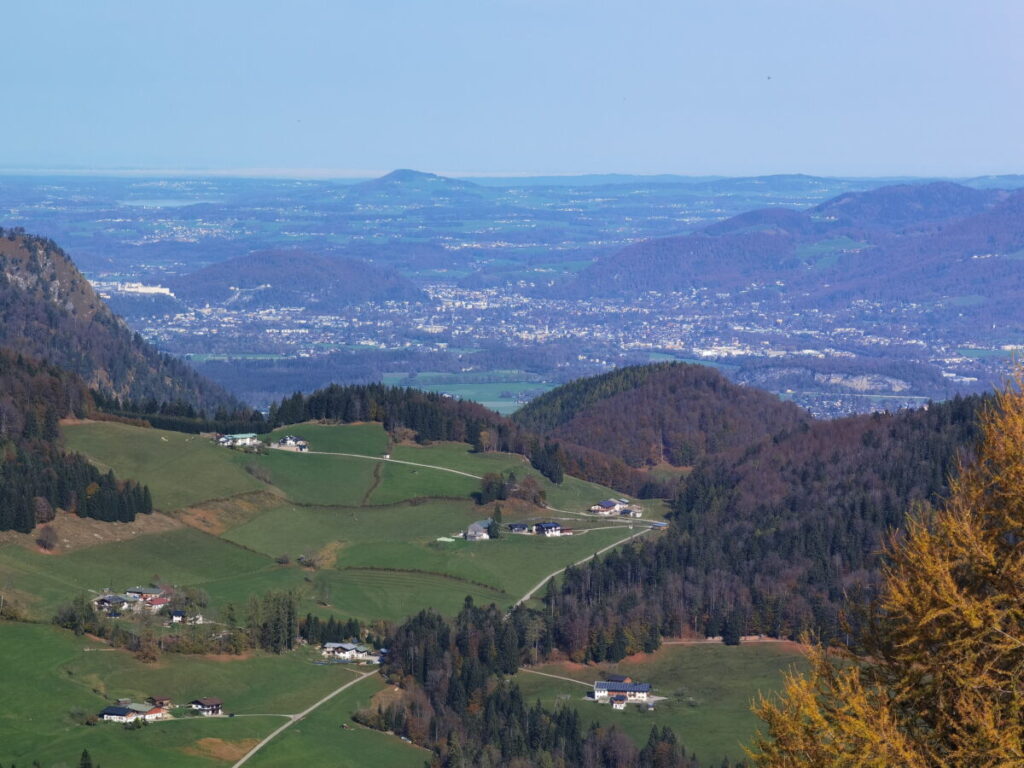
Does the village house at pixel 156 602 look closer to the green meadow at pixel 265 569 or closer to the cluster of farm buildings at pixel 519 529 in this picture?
the green meadow at pixel 265 569

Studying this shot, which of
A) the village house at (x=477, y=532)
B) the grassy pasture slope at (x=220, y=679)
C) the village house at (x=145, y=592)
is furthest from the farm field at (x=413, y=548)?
the grassy pasture slope at (x=220, y=679)

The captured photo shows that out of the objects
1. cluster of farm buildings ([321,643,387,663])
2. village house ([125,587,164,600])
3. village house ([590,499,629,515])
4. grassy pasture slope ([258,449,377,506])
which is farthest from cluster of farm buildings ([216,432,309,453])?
cluster of farm buildings ([321,643,387,663])

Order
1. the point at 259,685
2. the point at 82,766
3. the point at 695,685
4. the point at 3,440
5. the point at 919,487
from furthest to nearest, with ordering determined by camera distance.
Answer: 1. the point at 919,487
2. the point at 3,440
3. the point at 695,685
4. the point at 259,685
5. the point at 82,766

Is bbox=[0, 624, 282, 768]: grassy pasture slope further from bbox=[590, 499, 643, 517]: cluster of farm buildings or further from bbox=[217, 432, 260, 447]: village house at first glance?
bbox=[590, 499, 643, 517]: cluster of farm buildings

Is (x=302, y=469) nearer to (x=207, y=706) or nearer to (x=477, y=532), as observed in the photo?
(x=477, y=532)

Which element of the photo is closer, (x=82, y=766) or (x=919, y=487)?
(x=82, y=766)

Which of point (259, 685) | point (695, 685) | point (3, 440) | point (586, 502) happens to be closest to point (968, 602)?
point (259, 685)

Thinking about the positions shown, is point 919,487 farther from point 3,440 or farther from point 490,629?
point 3,440
